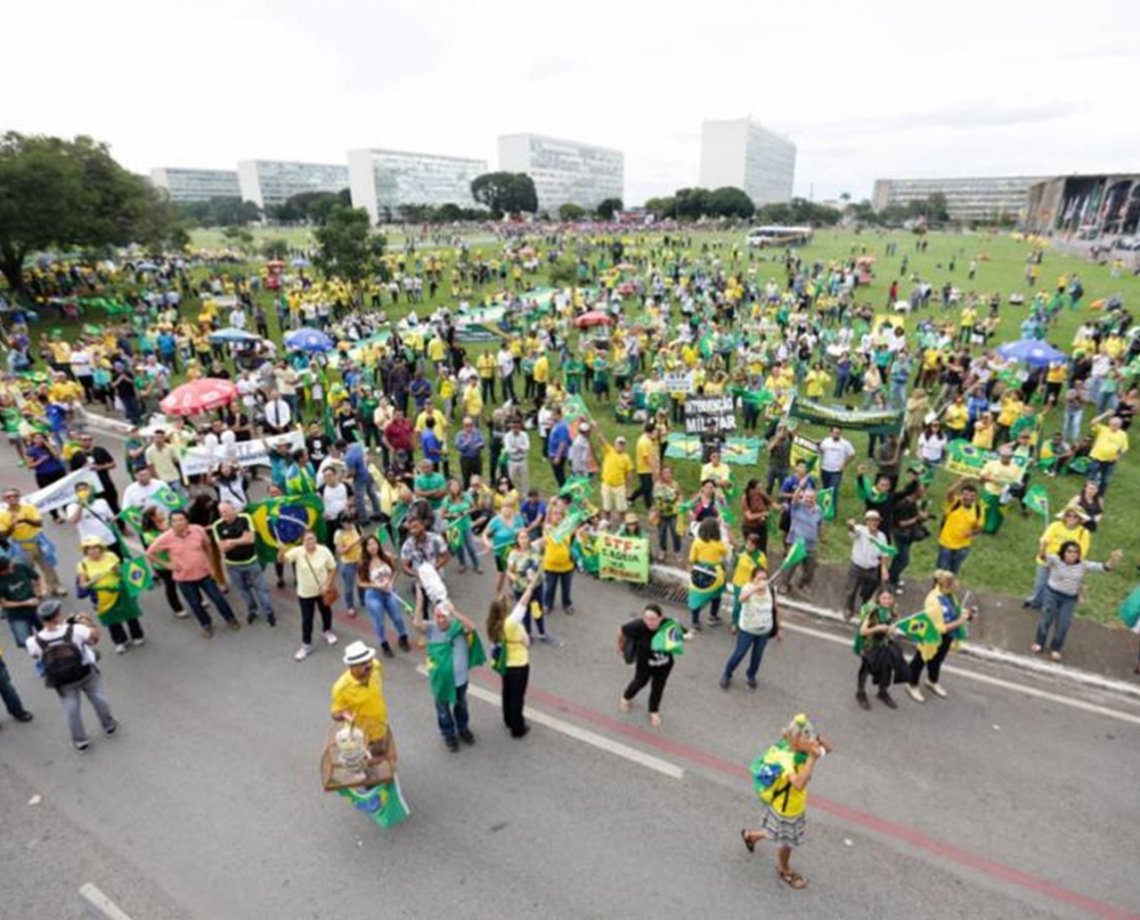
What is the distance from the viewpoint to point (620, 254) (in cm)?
4997

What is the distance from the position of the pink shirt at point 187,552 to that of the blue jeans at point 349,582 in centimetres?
153

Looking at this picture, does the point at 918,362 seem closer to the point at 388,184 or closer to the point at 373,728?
the point at 373,728

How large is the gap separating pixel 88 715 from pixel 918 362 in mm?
22115

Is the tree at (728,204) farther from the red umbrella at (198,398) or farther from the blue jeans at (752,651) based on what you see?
the blue jeans at (752,651)

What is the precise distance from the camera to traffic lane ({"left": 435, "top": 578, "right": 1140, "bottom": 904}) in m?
5.42

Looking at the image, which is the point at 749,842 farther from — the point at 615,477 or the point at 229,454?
the point at 229,454

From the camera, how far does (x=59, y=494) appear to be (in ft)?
31.1

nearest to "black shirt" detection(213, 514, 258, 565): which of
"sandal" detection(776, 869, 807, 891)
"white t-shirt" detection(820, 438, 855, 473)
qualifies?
"sandal" detection(776, 869, 807, 891)

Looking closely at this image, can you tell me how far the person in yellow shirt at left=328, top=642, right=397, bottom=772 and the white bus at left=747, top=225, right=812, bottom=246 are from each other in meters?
70.8

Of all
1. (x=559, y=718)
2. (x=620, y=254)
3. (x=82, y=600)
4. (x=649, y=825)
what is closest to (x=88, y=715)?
(x=82, y=600)

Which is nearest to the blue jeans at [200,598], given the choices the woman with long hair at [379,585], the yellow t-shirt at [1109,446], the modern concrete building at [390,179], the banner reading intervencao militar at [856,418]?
the woman with long hair at [379,585]

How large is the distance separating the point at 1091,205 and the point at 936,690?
123594 mm

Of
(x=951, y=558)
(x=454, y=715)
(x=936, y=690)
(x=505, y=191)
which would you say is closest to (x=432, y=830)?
(x=454, y=715)

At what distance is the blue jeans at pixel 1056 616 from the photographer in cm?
737
